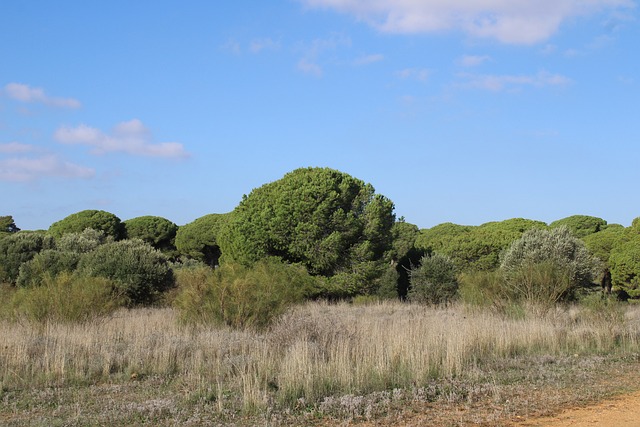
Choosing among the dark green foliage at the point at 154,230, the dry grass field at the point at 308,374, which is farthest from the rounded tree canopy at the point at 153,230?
the dry grass field at the point at 308,374

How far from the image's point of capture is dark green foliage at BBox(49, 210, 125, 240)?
172 ft

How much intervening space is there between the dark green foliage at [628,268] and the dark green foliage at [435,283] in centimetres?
1302

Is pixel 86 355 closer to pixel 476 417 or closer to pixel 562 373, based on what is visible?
pixel 476 417

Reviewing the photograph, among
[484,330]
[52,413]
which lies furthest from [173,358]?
[484,330]

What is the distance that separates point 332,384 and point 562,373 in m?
4.16

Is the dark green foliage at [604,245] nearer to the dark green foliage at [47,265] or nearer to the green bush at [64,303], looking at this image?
the dark green foliage at [47,265]

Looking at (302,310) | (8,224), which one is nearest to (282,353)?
(302,310)

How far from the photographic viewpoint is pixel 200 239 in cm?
5731

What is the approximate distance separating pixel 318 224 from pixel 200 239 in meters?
27.7

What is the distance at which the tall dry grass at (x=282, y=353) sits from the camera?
344 inches

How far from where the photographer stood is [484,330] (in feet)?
43.8

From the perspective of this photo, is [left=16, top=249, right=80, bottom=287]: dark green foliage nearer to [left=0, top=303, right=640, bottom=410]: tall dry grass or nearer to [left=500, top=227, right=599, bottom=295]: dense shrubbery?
[left=0, top=303, right=640, bottom=410]: tall dry grass

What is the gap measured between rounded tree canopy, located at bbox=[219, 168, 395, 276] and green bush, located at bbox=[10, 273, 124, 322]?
1550 cm

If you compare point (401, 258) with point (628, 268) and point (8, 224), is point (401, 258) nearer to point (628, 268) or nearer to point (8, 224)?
point (628, 268)
